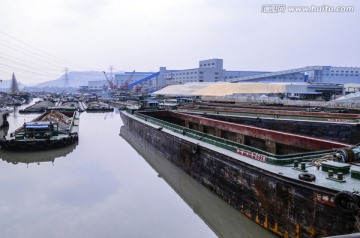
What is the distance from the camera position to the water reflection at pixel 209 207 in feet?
29.1

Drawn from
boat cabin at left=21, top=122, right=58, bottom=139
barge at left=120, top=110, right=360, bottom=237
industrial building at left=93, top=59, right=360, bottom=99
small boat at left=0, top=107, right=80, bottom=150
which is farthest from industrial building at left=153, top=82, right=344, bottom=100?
boat cabin at left=21, top=122, right=58, bottom=139

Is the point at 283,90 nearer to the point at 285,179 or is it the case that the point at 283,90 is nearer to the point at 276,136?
the point at 276,136

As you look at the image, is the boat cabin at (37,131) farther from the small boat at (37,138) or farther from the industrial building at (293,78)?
the industrial building at (293,78)

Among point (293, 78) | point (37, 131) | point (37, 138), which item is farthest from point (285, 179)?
point (293, 78)

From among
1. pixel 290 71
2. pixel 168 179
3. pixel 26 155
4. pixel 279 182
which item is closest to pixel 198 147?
pixel 168 179

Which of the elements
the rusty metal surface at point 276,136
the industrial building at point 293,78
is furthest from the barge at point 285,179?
the industrial building at point 293,78

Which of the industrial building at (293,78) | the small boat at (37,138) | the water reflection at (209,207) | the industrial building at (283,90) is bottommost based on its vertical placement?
the water reflection at (209,207)

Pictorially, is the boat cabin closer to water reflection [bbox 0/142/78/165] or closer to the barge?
water reflection [bbox 0/142/78/165]

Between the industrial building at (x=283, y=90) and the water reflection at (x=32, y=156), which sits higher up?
the industrial building at (x=283, y=90)

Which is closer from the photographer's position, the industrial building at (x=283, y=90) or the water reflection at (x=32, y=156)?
the water reflection at (x=32, y=156)

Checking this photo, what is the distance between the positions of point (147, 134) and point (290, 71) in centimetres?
8581

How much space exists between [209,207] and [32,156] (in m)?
12.9

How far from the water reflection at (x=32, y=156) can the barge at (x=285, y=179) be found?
30.2ft

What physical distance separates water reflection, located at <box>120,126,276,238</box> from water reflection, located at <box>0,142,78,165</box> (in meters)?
6.67
